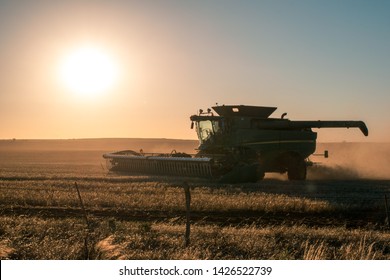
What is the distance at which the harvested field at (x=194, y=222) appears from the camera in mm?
10023

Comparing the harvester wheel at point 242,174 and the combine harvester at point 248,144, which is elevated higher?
the combine harvester at point 248,144

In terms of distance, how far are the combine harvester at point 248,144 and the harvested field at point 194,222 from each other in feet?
6.60

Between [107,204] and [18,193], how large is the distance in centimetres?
465

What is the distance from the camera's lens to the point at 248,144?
27891 mm

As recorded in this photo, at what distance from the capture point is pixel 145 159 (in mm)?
31859

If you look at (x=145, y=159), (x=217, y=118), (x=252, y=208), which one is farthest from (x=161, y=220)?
(x=145, y=159)

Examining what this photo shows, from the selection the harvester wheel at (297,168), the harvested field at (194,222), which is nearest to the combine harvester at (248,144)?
the harvester wheel at (297,168)

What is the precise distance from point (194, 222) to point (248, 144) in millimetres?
13557

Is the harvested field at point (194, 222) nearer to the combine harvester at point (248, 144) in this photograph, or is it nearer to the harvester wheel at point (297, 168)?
the combine harvester at point (248, 144)

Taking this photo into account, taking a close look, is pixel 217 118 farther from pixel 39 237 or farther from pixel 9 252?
pixel 9 252

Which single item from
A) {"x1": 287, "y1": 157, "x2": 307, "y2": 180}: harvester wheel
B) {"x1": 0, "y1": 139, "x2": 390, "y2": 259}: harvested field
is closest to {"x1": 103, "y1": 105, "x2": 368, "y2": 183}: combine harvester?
{"x1": 287, "y1": 157, "x2": 307, "y2": 180}: harvester wheel

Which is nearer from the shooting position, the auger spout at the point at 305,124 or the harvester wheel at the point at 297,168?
the auger spout at the point at 305,124

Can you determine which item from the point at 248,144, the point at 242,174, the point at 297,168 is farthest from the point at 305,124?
the point at 242,174

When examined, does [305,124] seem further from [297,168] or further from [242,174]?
[242,174]
